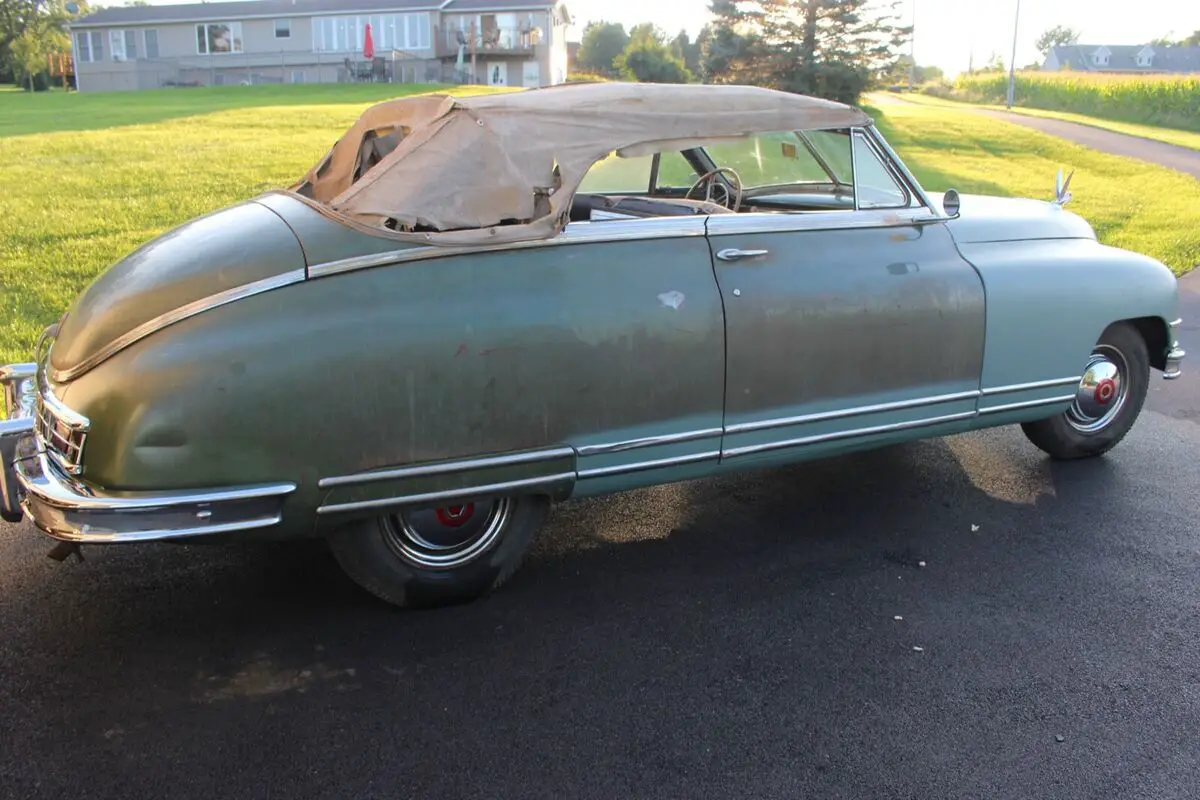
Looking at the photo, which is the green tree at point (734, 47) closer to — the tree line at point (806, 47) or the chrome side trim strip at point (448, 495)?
the tree line at point (806, 47)

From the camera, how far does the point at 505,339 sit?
3.28 metres

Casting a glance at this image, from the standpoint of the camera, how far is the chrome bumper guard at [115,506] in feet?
9.57

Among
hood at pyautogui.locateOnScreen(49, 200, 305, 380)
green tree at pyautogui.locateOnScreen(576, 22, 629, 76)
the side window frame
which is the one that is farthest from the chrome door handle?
green tree at pyautogui.locateOnScreen(576, 22, 629, 76)

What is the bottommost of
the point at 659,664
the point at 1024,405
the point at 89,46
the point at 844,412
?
the point at 659,664

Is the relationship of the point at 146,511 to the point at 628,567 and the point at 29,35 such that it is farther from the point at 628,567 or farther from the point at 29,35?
the point at 29,35

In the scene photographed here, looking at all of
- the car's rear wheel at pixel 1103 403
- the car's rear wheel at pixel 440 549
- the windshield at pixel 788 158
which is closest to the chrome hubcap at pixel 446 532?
the car's rear wheel at pixel 440 549

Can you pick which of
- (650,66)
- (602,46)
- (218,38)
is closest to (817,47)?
(650,66)

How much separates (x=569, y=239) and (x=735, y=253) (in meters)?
0.66

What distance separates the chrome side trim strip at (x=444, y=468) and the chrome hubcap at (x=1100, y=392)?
9.61 feet

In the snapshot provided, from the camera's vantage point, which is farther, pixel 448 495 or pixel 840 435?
pixel 840 435

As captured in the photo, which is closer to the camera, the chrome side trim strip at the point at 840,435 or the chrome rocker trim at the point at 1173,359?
the chrome side trim strip at the point at 840,435

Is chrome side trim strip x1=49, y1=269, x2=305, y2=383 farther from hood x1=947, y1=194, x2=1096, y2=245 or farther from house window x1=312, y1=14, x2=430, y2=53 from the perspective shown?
house window x1=312, y1=14, x2=430, y2=53

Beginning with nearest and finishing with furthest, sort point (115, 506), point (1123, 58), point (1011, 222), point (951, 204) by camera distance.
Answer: point (115, 506) → point (951, 204) → point (1011, 222) → point (1123, 58)

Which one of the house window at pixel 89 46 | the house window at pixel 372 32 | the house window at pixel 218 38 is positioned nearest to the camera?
the house window at pixel 372 32
